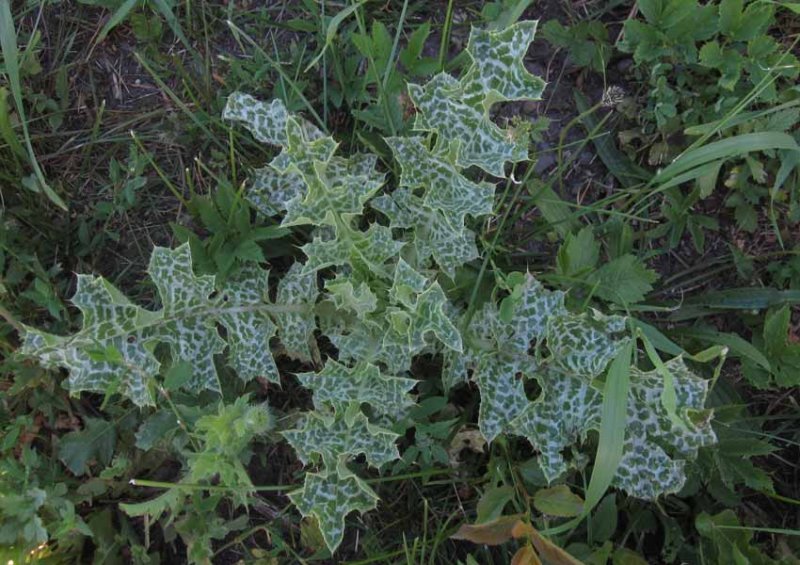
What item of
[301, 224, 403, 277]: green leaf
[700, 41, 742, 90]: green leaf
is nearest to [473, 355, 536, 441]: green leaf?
[301, 224, 403, 277]: green leaf

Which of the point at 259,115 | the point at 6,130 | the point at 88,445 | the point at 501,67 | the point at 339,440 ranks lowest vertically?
the point at 88,445

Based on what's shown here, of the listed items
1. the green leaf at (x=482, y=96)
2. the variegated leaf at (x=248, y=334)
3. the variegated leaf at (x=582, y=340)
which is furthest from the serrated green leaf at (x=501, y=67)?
the variegated leaf at (x=248, y=334)

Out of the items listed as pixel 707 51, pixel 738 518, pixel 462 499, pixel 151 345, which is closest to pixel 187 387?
pixel 151 345

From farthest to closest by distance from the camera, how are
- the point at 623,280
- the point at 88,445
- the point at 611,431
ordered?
1. the point at 88,445
2. the point at 623,280
3. the point at 611,431

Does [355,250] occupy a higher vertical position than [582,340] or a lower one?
higher

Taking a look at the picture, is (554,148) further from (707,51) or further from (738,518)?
(738,518)

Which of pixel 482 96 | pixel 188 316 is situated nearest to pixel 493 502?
pixel 188 316

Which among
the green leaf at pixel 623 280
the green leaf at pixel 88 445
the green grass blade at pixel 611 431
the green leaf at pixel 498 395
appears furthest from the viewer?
the green leaf at pixel 88 445

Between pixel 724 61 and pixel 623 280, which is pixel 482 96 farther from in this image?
pixel 724 61

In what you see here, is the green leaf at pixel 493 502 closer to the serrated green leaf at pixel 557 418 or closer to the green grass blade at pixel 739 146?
the serrated green leaf at pixel 557 418
